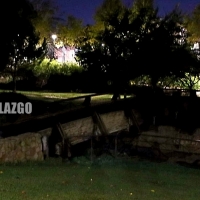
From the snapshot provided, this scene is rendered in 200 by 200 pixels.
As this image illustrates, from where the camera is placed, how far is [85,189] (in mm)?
7758

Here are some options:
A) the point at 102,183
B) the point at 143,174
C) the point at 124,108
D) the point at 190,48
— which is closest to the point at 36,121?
the point at 143,174

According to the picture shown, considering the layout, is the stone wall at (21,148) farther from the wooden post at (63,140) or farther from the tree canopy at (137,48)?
the tree canopy at (137,48)

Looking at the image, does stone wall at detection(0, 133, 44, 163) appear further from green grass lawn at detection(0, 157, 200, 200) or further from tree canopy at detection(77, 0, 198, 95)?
tree canopy at detection(77, 0, 198, 95)

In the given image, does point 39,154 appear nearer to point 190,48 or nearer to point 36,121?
point 36,121

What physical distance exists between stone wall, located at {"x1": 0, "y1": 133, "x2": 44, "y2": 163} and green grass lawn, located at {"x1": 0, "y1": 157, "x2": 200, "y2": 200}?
13.1 inches

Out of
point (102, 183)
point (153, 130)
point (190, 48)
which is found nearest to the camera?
point (102, 183)

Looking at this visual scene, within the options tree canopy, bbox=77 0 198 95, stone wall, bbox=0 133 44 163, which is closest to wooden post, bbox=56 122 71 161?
stone wall, bbox=0 133 44 163

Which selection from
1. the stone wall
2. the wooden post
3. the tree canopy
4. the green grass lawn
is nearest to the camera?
the green grass lawn

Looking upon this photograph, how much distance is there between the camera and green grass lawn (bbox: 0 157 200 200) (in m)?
7.32

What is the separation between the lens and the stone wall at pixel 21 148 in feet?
34.0

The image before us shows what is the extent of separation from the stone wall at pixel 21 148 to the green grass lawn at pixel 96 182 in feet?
1.09

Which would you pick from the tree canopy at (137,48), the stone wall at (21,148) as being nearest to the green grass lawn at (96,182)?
the stone wall at (21,148)

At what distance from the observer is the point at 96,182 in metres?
8.52

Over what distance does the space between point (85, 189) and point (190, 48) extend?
25.3 metres
